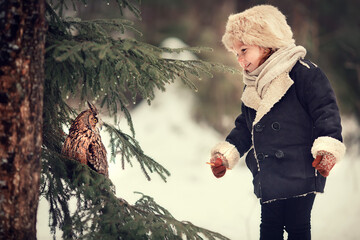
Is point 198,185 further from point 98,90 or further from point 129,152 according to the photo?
point 98,90

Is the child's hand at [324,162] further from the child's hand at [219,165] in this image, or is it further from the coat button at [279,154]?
the child's hand at [219,165]

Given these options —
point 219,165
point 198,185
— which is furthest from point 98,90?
point 198,185

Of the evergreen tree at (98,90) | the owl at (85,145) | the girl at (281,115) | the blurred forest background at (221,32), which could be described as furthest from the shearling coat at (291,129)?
the blurred forest background at (221,32)

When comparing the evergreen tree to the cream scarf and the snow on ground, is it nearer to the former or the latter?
the cream scarf

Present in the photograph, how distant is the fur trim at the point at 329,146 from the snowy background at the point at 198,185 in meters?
3.20

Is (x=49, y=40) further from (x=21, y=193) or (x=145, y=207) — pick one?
(x=145, y=207)

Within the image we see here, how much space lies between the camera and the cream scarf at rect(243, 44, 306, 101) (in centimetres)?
304

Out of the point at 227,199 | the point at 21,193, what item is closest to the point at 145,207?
the point at 21,193

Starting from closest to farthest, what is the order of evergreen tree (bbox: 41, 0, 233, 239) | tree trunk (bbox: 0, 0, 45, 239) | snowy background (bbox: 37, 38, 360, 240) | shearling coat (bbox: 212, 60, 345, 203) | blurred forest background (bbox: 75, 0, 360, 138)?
tree trunk (bbox: 0, 0, 45, 239), evergreen tree (bbox: 41, 0, 233, 239), shearling coat (bbox: 212, 60, 345, 203), snowy background (bbox: 37, 38, 360, 240), blurred forest background (bbox: 75, 0, 360, 138)

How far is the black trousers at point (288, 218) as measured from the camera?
3039 millimetres

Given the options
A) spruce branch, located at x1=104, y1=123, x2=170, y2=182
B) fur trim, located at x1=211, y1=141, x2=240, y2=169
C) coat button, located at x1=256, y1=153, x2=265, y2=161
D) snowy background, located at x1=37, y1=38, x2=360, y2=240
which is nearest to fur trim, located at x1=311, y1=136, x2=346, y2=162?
coat button, located at x1=256, y1=153, x2=265, y2=161

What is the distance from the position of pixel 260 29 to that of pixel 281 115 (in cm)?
57

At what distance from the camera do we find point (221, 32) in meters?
9.66

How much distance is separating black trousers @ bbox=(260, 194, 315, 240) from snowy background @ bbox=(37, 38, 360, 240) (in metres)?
2.65
